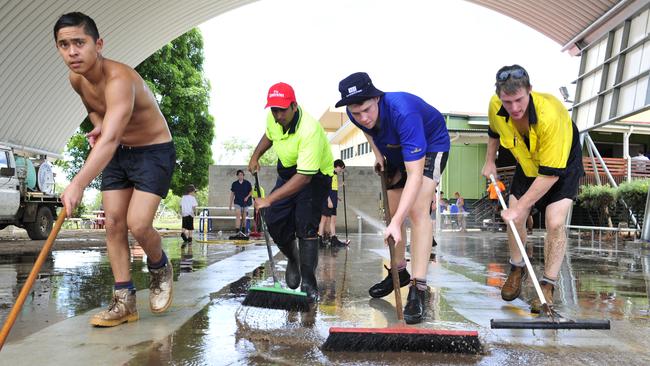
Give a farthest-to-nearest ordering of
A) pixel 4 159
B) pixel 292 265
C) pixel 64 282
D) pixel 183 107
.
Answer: pixel 183 107 < pixel 4 159 < pixel 64 282 < pixel 292 265

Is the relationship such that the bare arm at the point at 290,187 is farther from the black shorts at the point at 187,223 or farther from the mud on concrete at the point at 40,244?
the black shorts at the point at 187,223

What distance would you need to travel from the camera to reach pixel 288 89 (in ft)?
14.3

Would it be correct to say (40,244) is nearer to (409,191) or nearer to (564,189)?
(409,191)

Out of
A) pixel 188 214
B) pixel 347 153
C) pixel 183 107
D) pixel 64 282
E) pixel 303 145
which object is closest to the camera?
pixel 303 145

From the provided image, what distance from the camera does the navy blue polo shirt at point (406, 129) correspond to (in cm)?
364

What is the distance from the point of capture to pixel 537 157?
4.12 metres

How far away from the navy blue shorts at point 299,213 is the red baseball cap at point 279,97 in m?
0.71

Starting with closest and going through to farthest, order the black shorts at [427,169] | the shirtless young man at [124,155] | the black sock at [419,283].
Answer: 1. the shirtless young man at [124,155]
2. the black sock at [419,283]
3. the black shorts at [427,169]

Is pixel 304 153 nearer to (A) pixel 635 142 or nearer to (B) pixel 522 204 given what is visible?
(B) pixel 522 204

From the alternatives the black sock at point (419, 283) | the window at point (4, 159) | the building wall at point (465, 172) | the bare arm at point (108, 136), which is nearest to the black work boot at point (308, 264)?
the black sock at point (419, 283)

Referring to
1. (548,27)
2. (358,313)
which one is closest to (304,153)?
(358,313)

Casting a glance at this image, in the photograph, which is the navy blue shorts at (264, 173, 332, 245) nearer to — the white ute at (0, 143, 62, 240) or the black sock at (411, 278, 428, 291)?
the black sock at (411, 278, 428, 291)

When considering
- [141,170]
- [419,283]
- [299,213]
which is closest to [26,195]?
[299,213]

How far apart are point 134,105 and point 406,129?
5.58ft
